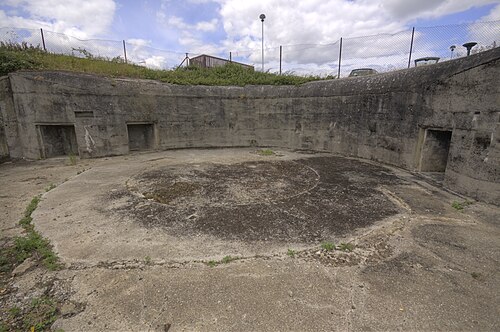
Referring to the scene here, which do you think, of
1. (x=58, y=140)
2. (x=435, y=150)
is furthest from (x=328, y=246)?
(x=58, y=140)

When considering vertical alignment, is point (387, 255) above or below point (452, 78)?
below

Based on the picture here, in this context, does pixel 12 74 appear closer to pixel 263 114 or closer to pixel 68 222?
pixel 68 222

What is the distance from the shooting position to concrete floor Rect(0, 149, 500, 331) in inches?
91.1

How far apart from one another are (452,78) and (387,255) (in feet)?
16.6

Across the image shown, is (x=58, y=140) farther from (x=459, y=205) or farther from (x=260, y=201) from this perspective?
(x=459, y=205)

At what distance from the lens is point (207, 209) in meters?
4.64

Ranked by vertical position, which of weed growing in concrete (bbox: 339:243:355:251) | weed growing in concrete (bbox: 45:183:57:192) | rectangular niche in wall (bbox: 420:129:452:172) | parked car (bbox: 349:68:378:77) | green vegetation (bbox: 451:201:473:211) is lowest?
weed growing in concrete (bbox: 339:243:355:251)

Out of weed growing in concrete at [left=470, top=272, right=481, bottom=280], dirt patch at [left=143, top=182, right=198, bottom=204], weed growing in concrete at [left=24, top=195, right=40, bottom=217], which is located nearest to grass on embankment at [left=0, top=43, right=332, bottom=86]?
weed growing in concrete at [left=24, top=195, right=40, bottom=217]

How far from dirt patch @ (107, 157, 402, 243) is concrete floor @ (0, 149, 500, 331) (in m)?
0.04

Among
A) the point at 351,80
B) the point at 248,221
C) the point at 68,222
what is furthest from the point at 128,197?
the point at 351,80

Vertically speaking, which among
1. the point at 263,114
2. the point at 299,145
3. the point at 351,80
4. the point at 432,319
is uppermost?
the point at 351,80

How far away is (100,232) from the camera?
12.5 ft

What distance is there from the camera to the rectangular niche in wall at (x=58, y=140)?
8984mm

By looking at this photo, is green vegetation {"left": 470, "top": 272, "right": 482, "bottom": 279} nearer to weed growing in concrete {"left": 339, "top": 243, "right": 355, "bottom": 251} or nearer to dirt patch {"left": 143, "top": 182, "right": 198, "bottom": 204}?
weed growing in concrete {"left": 339, "top": 243, "right": 355, "bottom": 251}
